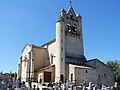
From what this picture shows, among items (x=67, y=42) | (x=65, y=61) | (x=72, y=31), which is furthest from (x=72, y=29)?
(x=65, y=61)

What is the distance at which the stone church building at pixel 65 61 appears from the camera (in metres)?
36.2

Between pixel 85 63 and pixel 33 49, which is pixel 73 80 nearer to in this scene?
pixel 85 63

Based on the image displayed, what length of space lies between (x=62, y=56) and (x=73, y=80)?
5.20 m

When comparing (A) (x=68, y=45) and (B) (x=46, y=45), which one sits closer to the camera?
(A) (x=68, y=45)

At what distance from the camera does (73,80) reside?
34.8 metres

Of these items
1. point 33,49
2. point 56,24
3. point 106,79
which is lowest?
point 106,79

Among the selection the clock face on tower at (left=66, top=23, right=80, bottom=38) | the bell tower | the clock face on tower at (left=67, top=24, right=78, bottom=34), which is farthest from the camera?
the clock face on tower at (left=67, top=24, right=78, bottom=34)

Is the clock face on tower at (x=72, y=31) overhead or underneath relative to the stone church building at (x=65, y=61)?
overhead

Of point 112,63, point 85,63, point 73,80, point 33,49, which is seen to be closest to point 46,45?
point 33,49

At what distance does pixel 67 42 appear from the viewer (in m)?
40.5

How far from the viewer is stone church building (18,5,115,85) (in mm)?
36250

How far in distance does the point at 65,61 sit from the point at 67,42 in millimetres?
4303

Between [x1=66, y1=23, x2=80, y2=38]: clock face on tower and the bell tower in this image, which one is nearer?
the bell tower

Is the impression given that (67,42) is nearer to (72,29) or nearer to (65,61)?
(72,29)
